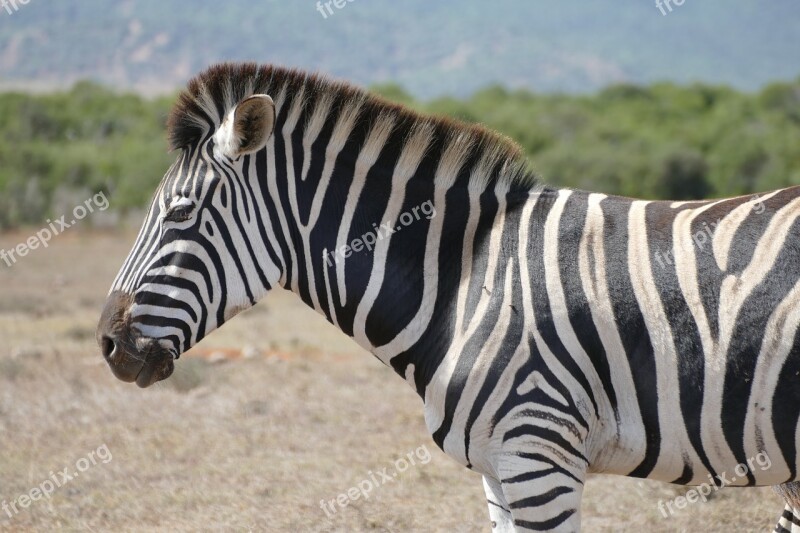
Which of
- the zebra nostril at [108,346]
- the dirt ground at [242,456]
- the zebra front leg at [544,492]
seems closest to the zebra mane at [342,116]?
the zebra nostril at [108,346]

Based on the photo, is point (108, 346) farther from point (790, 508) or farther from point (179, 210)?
point (790, 508)

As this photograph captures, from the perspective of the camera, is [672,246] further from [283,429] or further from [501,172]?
[283,429]

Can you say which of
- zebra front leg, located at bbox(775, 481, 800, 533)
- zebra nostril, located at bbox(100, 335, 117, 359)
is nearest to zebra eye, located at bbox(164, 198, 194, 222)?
zebra nostril, located at bbox(100, 335, 117, 359)

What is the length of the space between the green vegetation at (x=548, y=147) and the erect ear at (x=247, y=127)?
23.8 metres

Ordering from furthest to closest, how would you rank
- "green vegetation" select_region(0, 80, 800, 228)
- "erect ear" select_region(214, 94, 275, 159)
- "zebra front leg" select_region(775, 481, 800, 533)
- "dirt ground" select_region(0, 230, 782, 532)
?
"green vegetation" select_region(0, 80, 800, 228) → "dirt ground" select_region(0, 230, 782, 532) → "zebra front leg" select_region(775, 481, 800, 533) → "erect ear" select_region(214, 94, 275, 159)

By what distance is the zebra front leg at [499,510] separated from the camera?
162 inches

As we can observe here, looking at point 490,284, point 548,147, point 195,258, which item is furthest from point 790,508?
point 548,147

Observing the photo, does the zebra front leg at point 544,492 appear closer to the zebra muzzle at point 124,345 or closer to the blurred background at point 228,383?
the blurred background at point 228,383

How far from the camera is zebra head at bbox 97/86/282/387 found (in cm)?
396

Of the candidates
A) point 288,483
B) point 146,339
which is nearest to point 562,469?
point 146,339

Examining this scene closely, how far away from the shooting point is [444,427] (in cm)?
386

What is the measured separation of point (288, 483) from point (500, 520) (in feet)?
10.1

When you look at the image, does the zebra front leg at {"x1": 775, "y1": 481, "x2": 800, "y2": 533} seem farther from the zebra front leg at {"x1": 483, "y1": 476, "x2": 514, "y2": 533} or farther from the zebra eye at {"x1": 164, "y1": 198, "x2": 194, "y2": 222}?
the zebra eye at {"x1": 164, "y1": 198, "x2": 194, "y2": 222}

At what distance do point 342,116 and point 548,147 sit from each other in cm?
4159
